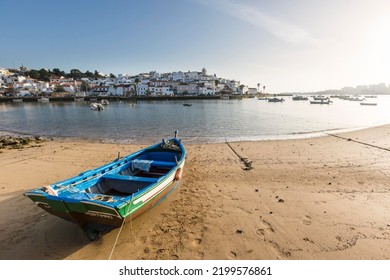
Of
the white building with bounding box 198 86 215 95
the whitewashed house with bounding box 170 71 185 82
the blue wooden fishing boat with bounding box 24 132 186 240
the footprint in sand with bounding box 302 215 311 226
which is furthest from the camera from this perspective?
the whitewashed house with bounding box 170 71 185 82

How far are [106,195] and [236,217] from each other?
11.8 ft

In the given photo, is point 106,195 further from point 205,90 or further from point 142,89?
point 205,90

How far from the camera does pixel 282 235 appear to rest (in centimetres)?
504

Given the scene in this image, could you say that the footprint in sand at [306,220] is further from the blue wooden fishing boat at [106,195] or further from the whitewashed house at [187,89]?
the whitewashed house at [187,89]

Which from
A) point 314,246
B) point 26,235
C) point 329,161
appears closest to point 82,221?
point 26,235

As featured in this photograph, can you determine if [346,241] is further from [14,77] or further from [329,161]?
[14,77]

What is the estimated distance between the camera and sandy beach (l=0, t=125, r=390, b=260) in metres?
4.57

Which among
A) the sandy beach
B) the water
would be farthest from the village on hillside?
the sandy beach

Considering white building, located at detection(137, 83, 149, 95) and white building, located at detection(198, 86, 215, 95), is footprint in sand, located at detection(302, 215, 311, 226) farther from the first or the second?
white building, located at detection(198, 86, 215, 95)

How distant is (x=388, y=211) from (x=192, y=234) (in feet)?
19.2

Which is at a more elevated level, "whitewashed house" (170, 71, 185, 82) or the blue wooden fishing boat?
"whitewashed house" (170, 71, 185, 82)

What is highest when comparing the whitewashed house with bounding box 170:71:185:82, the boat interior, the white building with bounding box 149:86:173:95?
the whitewashed house with bounding box 170:71:185:82

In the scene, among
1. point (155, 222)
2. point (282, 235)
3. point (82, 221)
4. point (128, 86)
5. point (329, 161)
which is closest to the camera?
point (82, 221)

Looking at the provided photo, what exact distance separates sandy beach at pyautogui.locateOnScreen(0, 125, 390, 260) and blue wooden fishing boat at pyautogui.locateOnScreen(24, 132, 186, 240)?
66 cm
